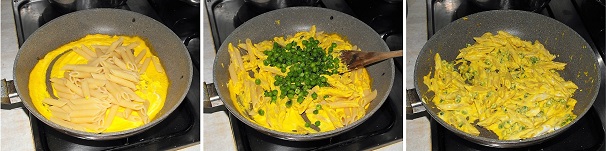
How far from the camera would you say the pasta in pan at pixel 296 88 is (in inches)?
120

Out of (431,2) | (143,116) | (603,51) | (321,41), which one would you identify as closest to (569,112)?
(603,51)

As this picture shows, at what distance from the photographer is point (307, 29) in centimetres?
346

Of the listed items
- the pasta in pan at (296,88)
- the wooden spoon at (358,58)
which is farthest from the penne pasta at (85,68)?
the wooden spoon at (358,58)

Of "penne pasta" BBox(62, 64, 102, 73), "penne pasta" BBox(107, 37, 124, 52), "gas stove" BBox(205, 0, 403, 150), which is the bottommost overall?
"gas stove" BBox(205, 0, 403, 150)

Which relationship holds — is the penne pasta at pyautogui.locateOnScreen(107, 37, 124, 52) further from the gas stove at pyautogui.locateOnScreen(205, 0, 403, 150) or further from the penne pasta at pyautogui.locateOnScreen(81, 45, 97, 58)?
the gas stove at pyautogui.locateOnScreen(205, 0, 403, 150)

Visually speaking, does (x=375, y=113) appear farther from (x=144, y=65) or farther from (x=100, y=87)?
(x=100, y=87)

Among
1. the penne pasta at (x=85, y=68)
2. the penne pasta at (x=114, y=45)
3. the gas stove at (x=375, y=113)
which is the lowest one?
the gas stove at (x=375, y=113)

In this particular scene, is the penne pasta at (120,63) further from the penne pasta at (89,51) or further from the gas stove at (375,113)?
the gas stove at (375,113)

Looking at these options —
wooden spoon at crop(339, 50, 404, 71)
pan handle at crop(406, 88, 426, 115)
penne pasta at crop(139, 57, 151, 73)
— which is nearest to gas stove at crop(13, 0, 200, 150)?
penne pasta at crop(139, 57, 151, 73)

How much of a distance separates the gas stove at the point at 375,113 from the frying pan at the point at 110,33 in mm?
174

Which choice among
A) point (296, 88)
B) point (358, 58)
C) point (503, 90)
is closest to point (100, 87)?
point (296, 88)

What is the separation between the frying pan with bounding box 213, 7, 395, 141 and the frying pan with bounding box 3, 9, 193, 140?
137 millimetres

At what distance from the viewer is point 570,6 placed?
3533 millimetres

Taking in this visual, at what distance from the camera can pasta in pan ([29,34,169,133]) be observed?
3096 mm
